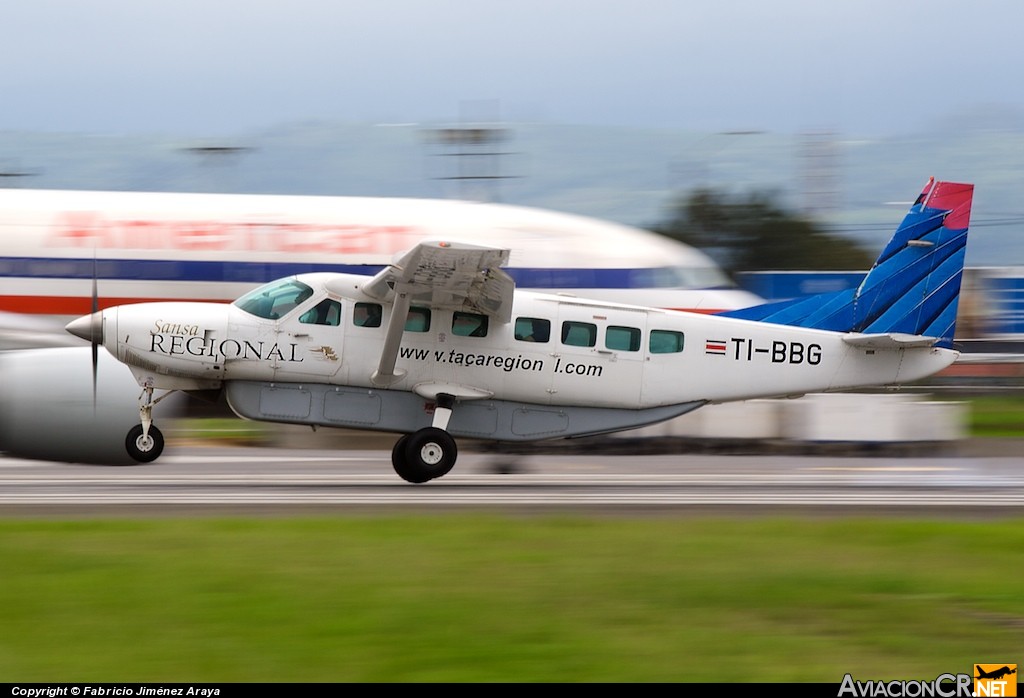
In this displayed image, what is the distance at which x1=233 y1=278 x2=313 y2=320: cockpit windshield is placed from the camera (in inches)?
604

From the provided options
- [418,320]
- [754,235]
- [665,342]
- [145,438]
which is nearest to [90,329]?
[145,438]

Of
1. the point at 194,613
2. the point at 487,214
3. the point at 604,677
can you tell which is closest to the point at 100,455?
the point at 194,613

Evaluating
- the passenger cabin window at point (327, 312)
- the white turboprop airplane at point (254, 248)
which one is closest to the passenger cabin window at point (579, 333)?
the passenger cabin window at point (327, 312)

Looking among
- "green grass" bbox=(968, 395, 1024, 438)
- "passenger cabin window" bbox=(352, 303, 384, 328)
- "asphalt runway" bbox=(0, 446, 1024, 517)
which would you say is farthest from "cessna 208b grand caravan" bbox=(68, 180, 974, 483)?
"green grass" bbox=(968, 395, 1024, 438)

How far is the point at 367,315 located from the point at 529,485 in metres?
2.96

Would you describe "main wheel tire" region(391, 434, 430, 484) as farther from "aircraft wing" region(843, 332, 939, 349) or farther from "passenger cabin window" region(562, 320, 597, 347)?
"aircraft wing" region(843, 332, 939, 349)

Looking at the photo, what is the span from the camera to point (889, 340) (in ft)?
52.3

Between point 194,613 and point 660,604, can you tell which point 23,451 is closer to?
point 194,613

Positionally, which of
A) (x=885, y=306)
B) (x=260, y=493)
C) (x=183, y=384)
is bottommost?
(x=260, y=493)

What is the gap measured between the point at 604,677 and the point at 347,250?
1825 cm

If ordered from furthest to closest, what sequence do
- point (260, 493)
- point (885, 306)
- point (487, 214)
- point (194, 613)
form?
point (487, 214)
point (885, 306)
point (260, 493)
point (194, 613)

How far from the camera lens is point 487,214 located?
26016 mm

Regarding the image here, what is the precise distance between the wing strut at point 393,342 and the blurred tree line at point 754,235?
5996cm

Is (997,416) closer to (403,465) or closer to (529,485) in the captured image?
(529,485)
